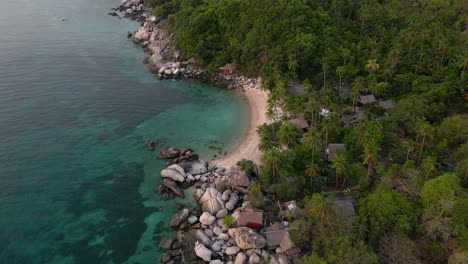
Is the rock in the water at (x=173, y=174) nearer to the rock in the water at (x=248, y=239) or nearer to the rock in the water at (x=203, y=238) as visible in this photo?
the rock in the water at (x=203, y=238)

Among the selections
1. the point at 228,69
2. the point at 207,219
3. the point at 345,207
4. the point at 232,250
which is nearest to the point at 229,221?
the point at 207,219

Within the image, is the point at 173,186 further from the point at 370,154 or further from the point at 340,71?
the point at 340,71

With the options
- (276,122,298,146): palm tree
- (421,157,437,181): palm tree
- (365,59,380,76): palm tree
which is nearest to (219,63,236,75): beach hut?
(365,59,380,76): palm tree

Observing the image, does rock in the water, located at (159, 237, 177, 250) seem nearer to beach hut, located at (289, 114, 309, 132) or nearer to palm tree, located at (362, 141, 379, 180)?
palm tree, located at (362, 141, 379, 180)

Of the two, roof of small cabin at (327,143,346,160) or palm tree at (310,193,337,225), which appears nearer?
palm tree at (310,193,337,225)

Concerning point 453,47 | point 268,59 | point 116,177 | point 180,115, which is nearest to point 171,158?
point 116,177

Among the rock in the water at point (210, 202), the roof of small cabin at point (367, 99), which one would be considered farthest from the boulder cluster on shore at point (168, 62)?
the rock in the water at point (210, 202)

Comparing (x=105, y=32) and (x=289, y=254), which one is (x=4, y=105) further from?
(x=289, y=254)
